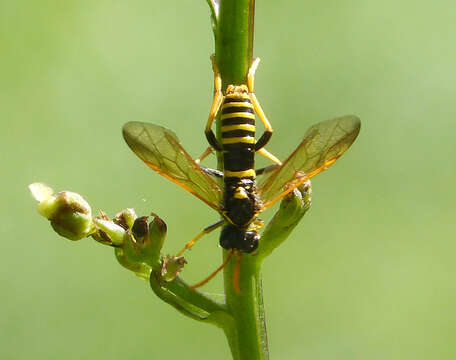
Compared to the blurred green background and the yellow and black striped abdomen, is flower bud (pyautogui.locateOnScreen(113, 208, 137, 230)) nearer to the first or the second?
the yellow and black striped abdomen

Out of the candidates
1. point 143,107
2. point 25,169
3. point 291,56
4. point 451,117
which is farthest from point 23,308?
point 451,117

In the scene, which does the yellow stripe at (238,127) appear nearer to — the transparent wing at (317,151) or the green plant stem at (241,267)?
the transparent wing at (317,151)

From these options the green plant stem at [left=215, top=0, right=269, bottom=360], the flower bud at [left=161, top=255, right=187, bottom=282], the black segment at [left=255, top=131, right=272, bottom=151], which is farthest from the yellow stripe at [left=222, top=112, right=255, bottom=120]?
the flower bud at [left=161, top=255, right=187, bottom=282]

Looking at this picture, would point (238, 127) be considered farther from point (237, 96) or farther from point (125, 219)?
point (125, 219)

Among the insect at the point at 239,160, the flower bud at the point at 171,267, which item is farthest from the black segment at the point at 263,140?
the flower bud at the point at 171,267

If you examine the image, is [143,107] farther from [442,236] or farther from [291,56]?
[442,236]

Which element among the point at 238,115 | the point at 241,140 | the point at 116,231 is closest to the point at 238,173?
the point at 241,140
